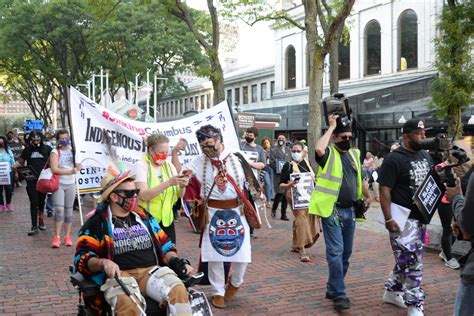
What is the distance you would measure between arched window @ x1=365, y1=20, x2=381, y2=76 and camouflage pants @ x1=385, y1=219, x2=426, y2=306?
25.0m

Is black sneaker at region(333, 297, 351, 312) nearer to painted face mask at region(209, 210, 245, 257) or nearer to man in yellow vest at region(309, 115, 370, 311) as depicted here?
man in yellow vest at region(309, 115, 370, 311)

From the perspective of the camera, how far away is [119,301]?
12.0 ft

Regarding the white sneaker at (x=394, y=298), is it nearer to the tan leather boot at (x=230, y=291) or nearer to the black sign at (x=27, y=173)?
the tan leather boot at (x=230, y=291)

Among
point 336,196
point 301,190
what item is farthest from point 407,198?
point 301,190

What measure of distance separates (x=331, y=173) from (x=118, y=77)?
91.5 feet

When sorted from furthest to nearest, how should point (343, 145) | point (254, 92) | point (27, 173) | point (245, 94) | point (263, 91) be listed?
point (245, 94)
point (254, 92)
point (263, 91)
point (27, 173)
point (343, 145)

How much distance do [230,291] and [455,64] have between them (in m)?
9.09

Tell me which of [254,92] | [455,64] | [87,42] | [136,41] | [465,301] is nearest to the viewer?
[465,301]

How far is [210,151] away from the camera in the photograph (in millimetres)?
5547

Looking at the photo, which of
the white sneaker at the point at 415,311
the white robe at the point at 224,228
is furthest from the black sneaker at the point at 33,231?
the white sneaker at the point at 415,311

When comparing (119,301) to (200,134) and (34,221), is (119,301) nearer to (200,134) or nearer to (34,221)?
(200,134)

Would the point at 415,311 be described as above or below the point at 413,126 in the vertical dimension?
below

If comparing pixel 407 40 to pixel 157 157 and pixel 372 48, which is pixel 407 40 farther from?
pixel 157 157

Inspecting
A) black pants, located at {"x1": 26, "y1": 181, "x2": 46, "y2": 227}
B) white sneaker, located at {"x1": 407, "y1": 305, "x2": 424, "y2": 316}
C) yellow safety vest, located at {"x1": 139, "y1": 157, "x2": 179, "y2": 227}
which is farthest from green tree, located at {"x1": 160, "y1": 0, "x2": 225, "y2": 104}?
white sneaker, located at {"x1": 407, "y1": 305, "x2": 424, "y2": 316}
